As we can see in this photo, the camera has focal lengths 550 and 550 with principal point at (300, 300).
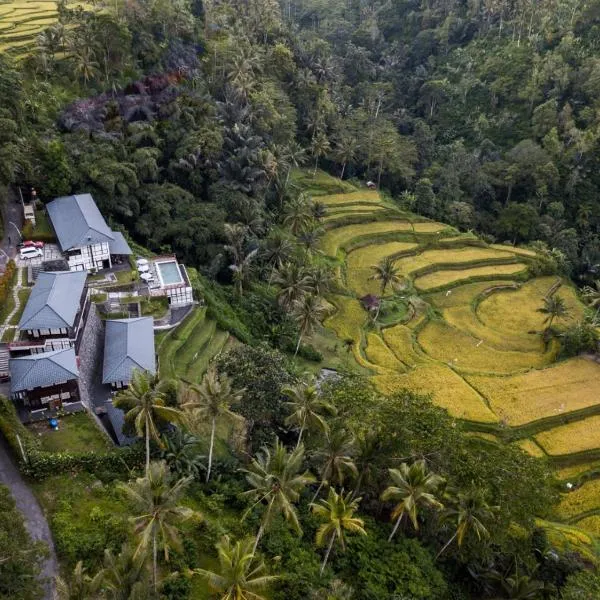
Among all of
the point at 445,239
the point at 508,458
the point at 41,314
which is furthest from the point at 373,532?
the point at 445,239

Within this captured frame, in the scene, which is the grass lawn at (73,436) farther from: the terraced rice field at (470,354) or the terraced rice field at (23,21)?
the terraced rice field at (23,21)

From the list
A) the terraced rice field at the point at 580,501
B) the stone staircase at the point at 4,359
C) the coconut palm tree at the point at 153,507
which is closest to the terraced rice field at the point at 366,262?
the terraced rice field at the point at 580,501

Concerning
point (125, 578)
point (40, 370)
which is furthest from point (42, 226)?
point (125, 578)

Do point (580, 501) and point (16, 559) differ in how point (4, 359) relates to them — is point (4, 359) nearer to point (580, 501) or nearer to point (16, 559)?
point (16, 559)

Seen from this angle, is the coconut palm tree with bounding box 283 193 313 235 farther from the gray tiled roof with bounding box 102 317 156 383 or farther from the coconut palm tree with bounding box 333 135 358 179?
the gray tiled roof with bounding box 102 317 156 383

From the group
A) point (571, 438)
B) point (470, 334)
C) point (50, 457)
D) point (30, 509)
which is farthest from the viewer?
point (470, 334)

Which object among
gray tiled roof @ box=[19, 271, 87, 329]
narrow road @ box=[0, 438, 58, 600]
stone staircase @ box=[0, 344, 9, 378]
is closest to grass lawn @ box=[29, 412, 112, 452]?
narrow road @ box=[0, 438, 58, 600]

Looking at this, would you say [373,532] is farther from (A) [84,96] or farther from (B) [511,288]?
(A) [84,96]
